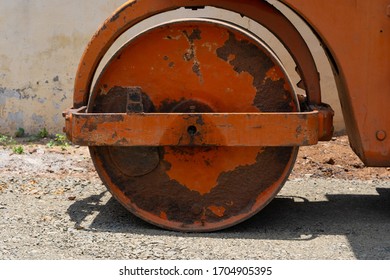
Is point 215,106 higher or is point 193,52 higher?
point 193,52

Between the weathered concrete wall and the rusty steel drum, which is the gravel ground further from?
the weathered concrete wall

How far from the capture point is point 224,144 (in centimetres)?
497

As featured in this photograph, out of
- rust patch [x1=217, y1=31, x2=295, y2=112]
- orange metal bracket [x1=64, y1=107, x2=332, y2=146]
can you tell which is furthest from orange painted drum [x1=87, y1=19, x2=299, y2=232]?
orange metal bracket [x1=64, y1=107, x2=332, y2=146]

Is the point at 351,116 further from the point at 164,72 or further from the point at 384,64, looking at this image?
the point at 164,72

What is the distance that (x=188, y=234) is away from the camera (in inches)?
199

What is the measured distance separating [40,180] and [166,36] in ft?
7.52

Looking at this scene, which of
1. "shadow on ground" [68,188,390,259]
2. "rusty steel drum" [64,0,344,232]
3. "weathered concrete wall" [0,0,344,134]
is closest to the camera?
"shadow on ground" [68,188,390,259]

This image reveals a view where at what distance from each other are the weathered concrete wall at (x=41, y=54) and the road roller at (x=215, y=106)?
3728mm

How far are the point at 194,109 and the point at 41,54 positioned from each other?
14.0 feet

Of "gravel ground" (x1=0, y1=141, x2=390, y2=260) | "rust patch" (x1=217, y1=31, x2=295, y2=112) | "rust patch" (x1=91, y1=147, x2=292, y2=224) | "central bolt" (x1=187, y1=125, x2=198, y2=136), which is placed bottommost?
"gravel ground" (x1=0, y1=141, x2=390, y2=260)

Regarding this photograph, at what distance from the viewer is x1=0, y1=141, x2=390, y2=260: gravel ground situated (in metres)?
4.59

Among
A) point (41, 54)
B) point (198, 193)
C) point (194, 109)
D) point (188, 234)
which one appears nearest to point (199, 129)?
point (194, 109)

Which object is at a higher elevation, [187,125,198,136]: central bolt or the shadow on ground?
[187,125,198,136]: central bolt

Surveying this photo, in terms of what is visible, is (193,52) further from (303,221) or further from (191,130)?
(303,221)
